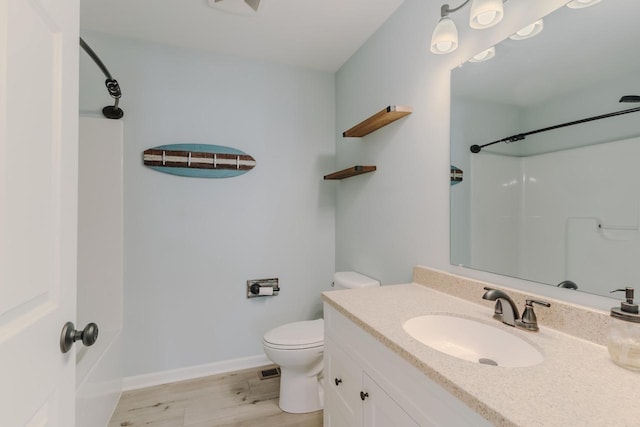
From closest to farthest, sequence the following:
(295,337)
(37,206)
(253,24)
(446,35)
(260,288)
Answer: (37,206), (446,35), (295,337), (253,24), (260,288)

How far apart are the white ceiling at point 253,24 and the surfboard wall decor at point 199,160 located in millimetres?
758

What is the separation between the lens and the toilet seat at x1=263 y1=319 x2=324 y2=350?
172cm

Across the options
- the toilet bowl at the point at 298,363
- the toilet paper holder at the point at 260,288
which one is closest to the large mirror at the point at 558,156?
the toilet bowl at the point at 298,363

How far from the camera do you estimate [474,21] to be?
112 centimetres

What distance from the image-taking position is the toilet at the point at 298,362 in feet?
5.65

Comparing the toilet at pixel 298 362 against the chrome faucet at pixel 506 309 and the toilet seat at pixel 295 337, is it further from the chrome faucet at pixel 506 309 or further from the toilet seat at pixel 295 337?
the chrome faucet at pixel 506 309

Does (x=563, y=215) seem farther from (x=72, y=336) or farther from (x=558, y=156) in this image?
(x=72, y=336)

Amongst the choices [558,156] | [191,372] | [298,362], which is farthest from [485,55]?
[191,372]

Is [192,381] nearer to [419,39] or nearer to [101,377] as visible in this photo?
[101,377]

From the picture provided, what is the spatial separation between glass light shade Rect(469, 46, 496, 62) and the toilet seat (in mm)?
1689

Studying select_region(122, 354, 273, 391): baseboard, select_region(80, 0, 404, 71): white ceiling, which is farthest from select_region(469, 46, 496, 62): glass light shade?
select_region(122, 354, 273, 391): baseboard

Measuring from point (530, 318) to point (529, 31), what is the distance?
3.41ft

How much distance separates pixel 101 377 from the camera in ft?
5.31

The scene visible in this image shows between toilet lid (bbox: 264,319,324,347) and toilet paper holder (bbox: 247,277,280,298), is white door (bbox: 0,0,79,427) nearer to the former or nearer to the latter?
toilet lid (bbox: 264,319,324,347)
